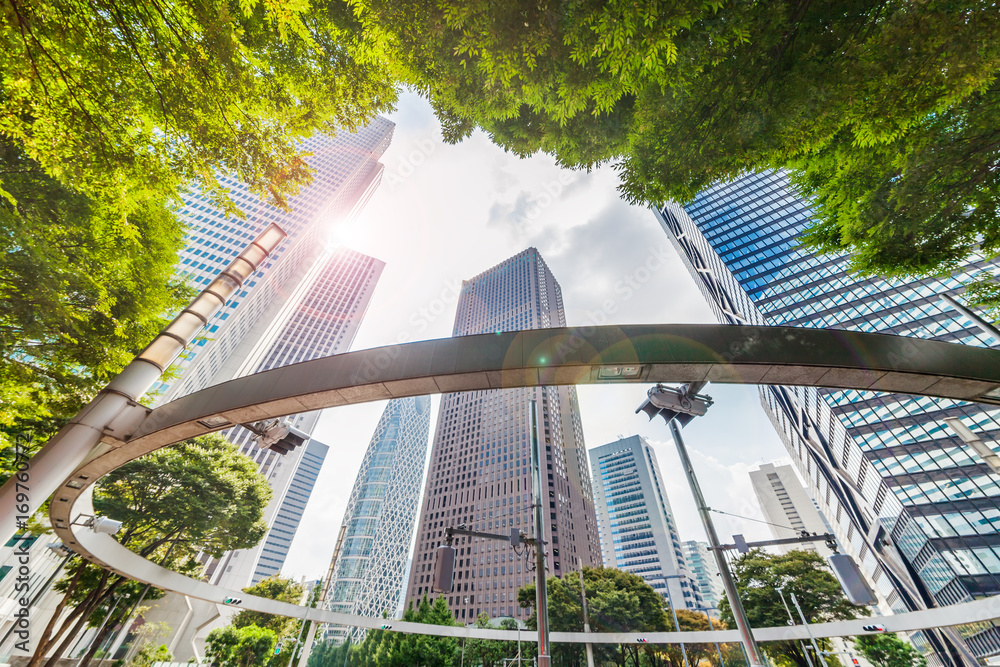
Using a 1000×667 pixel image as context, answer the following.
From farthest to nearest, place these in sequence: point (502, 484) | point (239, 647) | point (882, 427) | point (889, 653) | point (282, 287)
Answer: point (282, 287) → point (502, 484) → point (882, 427) → point (239, 647) → point (889, 653)

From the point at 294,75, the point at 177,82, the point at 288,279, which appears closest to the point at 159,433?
the point at 177,82

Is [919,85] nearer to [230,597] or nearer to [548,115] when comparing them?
[548,115]

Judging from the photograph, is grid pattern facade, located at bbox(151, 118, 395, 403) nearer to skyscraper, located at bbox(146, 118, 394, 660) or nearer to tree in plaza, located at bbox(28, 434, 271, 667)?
skyscraper, located at bbox(146, 118, 394, 660)

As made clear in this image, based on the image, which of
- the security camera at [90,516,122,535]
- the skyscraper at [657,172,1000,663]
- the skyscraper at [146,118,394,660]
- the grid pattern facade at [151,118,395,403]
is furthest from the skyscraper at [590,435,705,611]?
the security camera at [90,516,122,535]

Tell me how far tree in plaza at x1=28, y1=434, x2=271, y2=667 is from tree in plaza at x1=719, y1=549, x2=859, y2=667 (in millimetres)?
34260

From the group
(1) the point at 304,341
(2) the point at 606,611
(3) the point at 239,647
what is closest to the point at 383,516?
(3) the point at 239,647

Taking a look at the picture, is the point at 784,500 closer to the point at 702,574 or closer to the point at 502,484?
the point at 702,574

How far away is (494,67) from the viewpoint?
4363mm

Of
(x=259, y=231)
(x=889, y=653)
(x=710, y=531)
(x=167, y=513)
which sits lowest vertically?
(x=889, y=653)

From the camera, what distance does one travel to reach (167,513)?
18.1 meters

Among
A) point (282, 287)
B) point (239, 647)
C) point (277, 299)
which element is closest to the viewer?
point (239, 647)

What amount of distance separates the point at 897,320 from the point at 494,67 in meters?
58.5

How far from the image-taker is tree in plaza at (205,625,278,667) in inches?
1069

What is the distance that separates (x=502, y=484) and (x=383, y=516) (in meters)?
25.3
